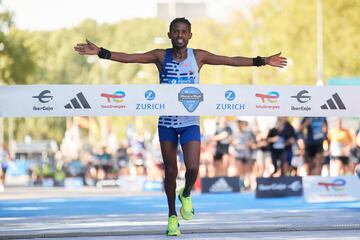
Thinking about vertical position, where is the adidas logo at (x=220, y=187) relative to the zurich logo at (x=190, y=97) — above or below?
below

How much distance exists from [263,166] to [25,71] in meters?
30.1

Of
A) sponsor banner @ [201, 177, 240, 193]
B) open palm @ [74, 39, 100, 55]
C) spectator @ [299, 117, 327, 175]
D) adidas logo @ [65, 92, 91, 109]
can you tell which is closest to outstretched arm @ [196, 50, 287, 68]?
open palm @ [74, 39, 100, 55]

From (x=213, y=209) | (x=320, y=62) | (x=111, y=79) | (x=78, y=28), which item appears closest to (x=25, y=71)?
(x=320, y=62)

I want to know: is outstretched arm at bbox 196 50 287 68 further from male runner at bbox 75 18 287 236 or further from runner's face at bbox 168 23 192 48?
runner's face at bbox 168 23 192 48

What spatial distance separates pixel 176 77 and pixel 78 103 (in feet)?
5.74

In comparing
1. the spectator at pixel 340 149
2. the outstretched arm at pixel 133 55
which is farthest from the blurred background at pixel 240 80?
the outstretched arm at pixel 133 55

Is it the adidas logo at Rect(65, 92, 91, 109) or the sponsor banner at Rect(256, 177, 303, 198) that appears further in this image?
the sponsor banner at Rect(256, 177, 303, 198)

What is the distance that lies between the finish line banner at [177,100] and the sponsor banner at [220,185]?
13.3 m

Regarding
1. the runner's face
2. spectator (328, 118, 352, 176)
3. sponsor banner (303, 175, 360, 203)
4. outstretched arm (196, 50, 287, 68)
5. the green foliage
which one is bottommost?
sponsor banner (303, 175, 360, 203)

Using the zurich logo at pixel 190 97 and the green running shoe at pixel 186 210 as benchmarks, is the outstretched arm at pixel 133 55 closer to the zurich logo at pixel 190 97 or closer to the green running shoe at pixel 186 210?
the zurich logo at pixel 190 97

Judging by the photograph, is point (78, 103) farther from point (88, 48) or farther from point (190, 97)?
point (88, 48)

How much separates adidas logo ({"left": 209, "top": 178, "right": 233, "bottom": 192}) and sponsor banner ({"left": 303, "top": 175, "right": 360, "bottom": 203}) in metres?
6.31

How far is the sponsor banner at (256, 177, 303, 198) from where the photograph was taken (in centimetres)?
2459

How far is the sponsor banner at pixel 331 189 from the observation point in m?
21.6
